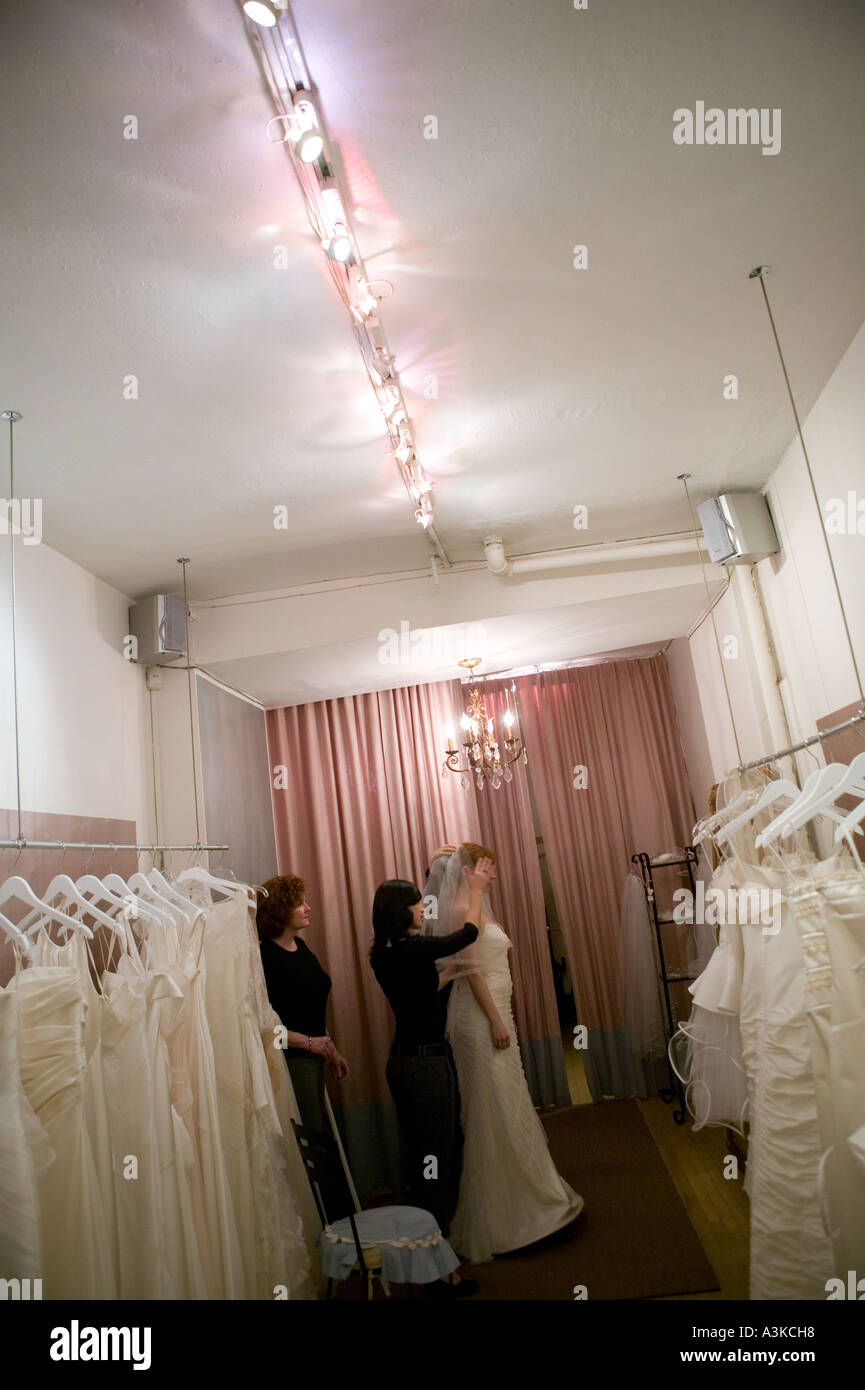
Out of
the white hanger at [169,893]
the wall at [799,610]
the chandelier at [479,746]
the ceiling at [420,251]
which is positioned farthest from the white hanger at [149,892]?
the wall at [799,610]

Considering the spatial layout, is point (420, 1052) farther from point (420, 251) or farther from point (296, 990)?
point (420, 251)

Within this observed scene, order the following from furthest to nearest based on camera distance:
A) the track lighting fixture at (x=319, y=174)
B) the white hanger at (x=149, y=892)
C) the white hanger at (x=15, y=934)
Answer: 1. the white hanger at (x=149, y=892)
2. the white hanger at (x=15, y=934)
3. the track lighting fixture at (x=319, y=174)

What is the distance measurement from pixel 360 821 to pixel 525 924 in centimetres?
130

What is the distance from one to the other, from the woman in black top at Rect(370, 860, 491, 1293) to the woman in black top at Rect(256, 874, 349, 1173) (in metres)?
0.30

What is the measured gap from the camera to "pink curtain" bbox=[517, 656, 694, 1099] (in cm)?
554

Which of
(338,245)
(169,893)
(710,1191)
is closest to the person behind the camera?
(338,245)

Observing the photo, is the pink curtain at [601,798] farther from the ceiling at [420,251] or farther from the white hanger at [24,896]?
the white hanger at [24,896]

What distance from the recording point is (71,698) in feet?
11.4

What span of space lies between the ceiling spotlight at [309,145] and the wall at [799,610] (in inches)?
75.0

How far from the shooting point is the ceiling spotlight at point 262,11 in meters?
1.47

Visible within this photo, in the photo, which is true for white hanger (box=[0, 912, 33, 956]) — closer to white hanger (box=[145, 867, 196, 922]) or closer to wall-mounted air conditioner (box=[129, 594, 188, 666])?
white hanger (box=[145, 867, 196, 922])

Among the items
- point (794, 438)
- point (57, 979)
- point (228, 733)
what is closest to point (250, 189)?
point (57, 979)

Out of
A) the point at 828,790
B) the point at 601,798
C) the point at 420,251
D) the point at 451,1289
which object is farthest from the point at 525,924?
the point at 420,251

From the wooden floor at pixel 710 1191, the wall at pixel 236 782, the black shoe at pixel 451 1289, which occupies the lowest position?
the black shoe at pixel 451 1289
